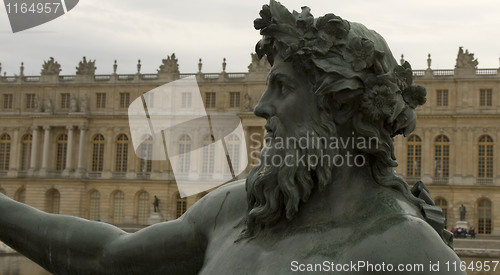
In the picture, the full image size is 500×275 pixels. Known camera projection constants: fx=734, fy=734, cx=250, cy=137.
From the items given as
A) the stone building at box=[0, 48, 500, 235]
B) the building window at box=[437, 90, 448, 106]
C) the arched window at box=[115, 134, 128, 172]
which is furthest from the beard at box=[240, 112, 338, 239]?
the arched window at box=[115, 134, 128, 172]

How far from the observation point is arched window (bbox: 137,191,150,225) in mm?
44875

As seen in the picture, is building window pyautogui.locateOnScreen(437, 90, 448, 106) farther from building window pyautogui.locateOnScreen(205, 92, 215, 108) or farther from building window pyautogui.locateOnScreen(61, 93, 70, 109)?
building window pyautogui.locateOnScreen(61, 93, 70, 109)

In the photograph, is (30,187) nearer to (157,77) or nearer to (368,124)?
(157,77)

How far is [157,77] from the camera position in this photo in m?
45.4

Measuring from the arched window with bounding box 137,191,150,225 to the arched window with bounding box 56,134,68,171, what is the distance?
5.58 metres

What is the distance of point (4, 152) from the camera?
46.8 m

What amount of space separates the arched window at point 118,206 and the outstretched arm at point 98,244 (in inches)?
1747

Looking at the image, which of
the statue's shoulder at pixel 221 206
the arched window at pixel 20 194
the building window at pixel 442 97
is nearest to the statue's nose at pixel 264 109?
the statue's shoulder at pixel 221 206

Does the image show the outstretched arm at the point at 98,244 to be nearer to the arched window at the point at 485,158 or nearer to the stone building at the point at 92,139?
the stone building at the point at 92,139

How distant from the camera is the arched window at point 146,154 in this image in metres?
45.1

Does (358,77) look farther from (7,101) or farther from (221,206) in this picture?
(7,101)

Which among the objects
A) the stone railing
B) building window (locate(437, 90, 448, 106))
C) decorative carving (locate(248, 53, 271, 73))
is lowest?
building window (locate(437, 90, 448, 106))

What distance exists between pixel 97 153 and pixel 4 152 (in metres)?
6.11

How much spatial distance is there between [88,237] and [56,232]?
63 mm
